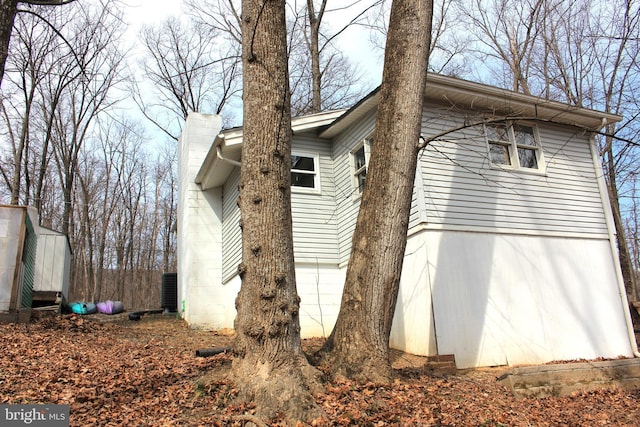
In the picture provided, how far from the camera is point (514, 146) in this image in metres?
9.12

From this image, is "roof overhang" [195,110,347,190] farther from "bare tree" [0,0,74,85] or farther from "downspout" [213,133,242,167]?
"bare tree" [0,0,74,85]

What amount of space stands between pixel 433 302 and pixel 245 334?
4365 mm

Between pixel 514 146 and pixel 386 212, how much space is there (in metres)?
5.62

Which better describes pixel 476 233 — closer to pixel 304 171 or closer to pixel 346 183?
pixel 346 183

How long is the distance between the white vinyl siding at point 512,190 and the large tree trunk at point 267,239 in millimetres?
3846

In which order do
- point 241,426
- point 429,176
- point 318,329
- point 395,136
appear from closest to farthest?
point 241,426, point 395,136, point 429,176, point 318,329

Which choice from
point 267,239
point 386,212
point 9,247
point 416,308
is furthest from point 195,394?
point 9,247

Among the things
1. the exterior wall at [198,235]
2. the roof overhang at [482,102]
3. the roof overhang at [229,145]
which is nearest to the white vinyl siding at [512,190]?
the roof overhang at [482,102]

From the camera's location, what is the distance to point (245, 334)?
3.74 metres

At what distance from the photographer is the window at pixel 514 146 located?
9.03m

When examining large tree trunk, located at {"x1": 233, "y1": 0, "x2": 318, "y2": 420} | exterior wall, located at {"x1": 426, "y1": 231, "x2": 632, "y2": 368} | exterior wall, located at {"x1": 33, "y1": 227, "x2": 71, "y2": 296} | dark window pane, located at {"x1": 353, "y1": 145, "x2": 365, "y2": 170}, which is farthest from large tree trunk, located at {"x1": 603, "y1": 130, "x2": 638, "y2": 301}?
exterior wall, located at {"x1": 33, "y1": 227, "x2": 71, "y2": 296}

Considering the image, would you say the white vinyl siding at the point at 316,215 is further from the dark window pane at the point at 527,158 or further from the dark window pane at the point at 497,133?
the dark window pane at the point at 527,158

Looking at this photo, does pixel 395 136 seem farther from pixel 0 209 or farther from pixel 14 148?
pixel 14 148

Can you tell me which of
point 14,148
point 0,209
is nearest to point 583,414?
point 0,209
